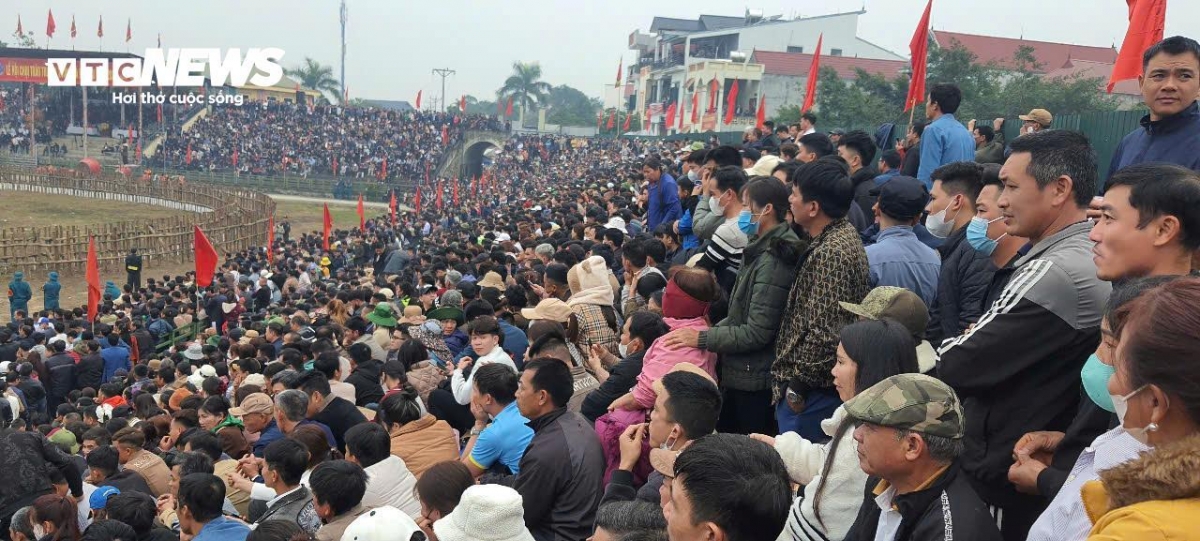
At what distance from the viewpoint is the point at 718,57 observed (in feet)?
206

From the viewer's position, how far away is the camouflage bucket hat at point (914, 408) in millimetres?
2641

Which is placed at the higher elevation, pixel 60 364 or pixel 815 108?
pixel 815 108

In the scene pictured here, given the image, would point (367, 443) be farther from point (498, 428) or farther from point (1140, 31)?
point (1140, 31)

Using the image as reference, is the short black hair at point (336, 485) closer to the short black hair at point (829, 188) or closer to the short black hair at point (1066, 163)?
the short black hair at point (829, 188)

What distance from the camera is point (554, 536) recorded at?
4.52m

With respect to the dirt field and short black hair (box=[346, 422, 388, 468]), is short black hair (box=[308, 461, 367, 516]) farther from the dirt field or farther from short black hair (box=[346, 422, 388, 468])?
the dirt field

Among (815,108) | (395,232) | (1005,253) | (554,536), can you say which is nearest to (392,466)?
(554,536)

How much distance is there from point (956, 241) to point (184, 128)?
6746 centimetres

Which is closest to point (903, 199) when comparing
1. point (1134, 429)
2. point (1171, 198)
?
point (1171, 198)

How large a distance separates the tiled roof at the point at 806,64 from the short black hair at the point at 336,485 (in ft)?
152

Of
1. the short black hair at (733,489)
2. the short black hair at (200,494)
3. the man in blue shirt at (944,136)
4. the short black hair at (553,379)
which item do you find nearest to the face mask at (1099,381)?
the short black hair at (733,489)

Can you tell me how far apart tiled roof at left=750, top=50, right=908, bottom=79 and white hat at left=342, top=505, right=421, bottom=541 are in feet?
154

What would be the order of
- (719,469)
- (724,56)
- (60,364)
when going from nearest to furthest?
(719,469), (60,364), (724,56)

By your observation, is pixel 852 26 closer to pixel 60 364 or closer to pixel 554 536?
pixel 60 364
